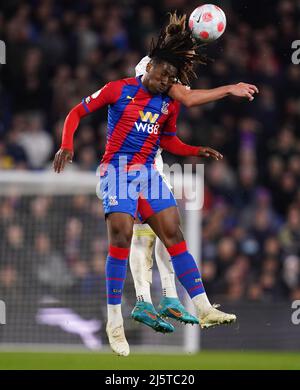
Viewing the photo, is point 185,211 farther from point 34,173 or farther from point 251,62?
point 251,62

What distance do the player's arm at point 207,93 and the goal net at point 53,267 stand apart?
17.3ft

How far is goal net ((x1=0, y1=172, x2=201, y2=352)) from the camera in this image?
43.8 ft

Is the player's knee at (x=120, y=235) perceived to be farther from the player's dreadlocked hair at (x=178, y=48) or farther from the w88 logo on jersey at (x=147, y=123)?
the player's dreadlocked hair at (x=178, y=48)

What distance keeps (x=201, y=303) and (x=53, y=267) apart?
5.38 m

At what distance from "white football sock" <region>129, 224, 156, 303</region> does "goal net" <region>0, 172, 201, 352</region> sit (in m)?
4.68

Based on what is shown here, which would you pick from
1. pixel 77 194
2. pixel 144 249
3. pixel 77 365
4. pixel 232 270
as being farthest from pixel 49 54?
pixel 144 249

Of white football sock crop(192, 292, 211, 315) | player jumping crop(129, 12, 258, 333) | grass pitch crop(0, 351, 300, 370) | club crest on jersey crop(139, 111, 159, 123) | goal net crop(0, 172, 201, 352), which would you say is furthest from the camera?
goal net crop(0, 172, 201, 352)

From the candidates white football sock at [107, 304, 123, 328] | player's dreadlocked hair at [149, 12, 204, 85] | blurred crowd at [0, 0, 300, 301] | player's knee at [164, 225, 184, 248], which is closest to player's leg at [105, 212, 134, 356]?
white football sock at [107, 304, 123, 328]

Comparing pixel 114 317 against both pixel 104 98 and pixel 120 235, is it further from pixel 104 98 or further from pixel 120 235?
pixel 104 98

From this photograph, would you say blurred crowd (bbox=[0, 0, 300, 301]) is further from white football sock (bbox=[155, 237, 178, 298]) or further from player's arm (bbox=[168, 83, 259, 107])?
player's arm (bbox=[168, 83, 259, 107])

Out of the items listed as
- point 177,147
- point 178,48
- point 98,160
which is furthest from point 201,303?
point 98,160

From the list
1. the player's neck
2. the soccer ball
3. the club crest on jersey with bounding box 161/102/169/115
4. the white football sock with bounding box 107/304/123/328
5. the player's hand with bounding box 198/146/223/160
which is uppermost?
the soccer ball

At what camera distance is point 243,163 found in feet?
51.6

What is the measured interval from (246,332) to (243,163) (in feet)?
9.52
